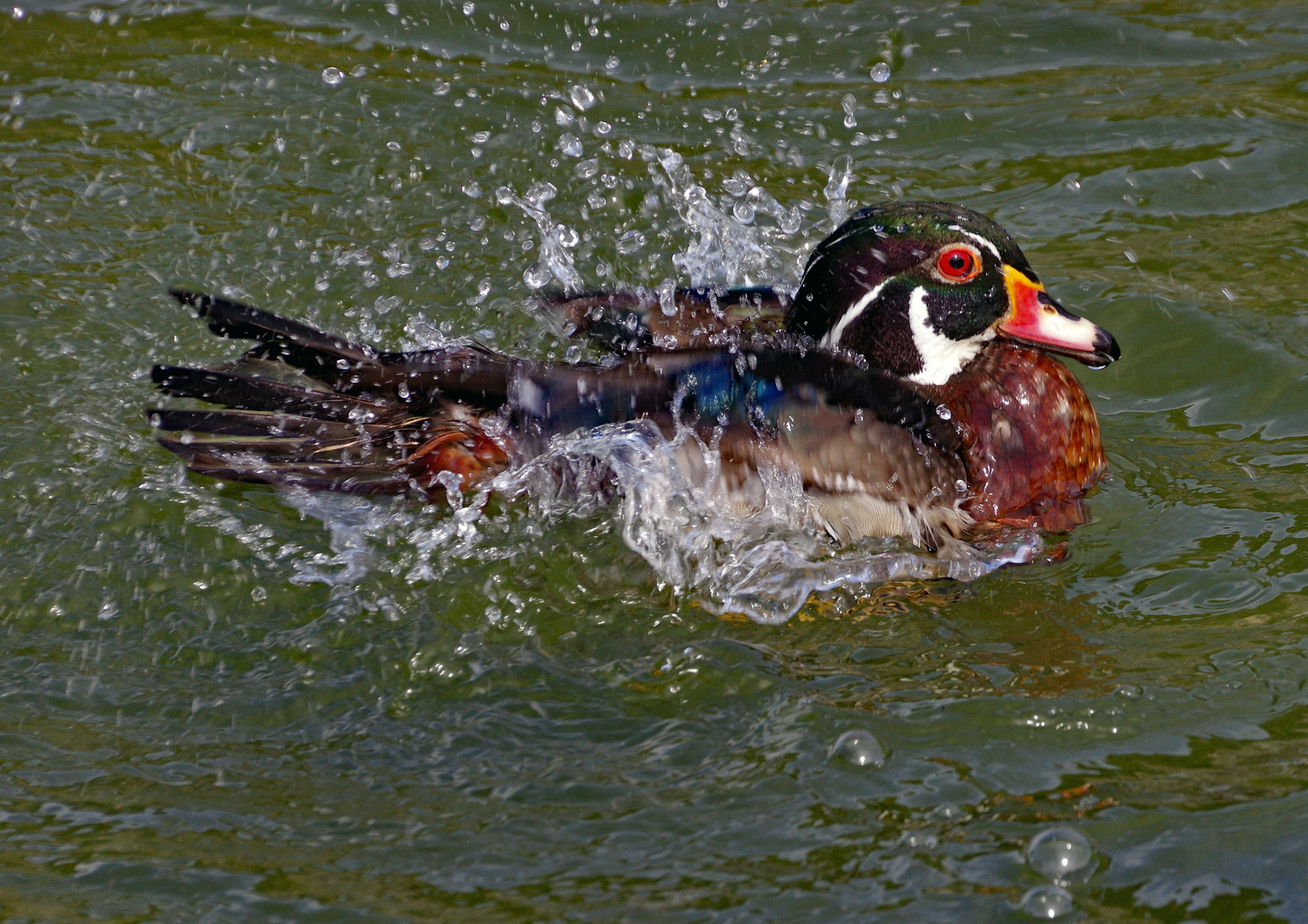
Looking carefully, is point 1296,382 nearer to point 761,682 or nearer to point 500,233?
point 761,682

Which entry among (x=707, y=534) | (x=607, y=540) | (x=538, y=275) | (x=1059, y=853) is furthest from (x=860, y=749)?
(x=538, y=275)

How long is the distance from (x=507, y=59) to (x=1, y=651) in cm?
424

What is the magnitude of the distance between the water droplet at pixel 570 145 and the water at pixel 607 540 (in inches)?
1.2

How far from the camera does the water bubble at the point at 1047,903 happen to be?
263cm

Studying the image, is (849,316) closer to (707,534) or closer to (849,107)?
(707,534)

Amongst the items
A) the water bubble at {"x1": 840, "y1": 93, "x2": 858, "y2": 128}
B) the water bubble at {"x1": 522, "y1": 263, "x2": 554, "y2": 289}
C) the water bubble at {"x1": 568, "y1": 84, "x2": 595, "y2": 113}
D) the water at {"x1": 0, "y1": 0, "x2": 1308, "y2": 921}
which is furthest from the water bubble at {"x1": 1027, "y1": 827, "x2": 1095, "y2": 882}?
the water bubble at {"x1": 568, "y1": 84, "x2": 595, "y2": 113}

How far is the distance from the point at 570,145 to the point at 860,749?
3743 millimetres

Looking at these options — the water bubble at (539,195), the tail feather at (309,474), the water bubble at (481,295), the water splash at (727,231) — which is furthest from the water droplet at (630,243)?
the tail feather at (309,474)

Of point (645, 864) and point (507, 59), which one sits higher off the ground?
point (507, 59)

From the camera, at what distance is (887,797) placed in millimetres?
2957

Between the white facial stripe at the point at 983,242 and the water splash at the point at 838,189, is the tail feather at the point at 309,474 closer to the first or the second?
the white facial stripe at the point at 983,242

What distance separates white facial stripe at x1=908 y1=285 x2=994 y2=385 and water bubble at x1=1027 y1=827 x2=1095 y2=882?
5.66 feet

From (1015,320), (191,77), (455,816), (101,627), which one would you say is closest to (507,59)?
(191,77)

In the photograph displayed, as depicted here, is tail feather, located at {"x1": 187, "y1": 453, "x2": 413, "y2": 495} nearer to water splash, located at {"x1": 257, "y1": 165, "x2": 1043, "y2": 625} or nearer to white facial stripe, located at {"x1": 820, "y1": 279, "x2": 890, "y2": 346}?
water splash, located at {"x1": 257, "y1": 165, "x2": 1043, "y2": 625}
